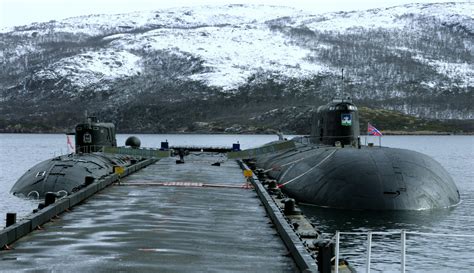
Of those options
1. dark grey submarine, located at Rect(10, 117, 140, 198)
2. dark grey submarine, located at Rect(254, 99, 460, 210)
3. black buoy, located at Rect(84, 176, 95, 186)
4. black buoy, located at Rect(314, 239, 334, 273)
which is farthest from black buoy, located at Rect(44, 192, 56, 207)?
dark grey submarine, located at Rect(254, 99, 460, 210)

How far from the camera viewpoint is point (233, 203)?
26344mm

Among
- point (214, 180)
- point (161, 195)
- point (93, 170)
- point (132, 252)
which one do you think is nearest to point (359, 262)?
point (161, 195)

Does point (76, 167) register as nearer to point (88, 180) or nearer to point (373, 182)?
point (88, 180)

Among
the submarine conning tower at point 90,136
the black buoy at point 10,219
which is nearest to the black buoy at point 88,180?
the black buoy at point 10,219

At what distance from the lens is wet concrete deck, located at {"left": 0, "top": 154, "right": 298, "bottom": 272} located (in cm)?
1459

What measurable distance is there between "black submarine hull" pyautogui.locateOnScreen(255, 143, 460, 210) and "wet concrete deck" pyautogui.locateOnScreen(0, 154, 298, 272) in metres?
5.83

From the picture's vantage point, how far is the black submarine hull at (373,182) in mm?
→ 30708

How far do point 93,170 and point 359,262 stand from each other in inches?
945

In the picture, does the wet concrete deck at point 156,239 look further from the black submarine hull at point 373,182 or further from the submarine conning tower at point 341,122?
the submarine conning tower at point 341,122

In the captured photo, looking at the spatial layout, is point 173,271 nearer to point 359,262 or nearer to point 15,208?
point 359,262

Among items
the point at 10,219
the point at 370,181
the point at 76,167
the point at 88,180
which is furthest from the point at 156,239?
the point at 76,167

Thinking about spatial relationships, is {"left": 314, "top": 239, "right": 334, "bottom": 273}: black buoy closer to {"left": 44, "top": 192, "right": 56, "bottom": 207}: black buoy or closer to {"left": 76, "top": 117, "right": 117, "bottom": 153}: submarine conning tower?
{"left": 44, "top": 192, "right": 56, "bottom": 207}: black buoy

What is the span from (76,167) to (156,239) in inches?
1032

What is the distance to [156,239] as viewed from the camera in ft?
57.4
